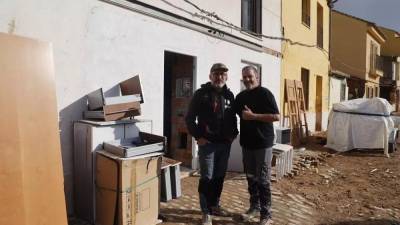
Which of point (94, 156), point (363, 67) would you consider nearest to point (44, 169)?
point (94, 156)

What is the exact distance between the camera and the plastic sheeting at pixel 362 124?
34.7 feet

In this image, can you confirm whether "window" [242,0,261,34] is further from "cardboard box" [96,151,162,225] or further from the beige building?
the beige building

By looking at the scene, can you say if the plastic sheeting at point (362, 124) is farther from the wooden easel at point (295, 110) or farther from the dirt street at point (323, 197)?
the dirt street at point (323, 197)

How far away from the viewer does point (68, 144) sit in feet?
15.3

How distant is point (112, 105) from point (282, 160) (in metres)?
3.97

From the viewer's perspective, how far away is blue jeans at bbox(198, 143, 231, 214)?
4.39 metres

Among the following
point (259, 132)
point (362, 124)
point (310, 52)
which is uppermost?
point (310, 52)

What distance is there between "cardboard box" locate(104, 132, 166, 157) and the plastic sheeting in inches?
310

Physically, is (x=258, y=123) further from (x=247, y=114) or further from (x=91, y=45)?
(x=91, y=45)

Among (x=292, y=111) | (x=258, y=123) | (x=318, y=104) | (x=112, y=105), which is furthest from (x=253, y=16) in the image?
(x=318, y=104)

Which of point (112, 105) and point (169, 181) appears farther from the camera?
point (169, 181)

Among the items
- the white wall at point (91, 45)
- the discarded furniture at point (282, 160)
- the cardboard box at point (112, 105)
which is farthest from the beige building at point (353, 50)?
the cardboard box at point (112, 105)

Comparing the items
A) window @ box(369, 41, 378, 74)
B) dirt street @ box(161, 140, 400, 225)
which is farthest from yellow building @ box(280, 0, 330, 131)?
window @ box(369, 41, 378, 74)

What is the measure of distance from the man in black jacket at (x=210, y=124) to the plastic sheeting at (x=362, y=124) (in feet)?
24.6
